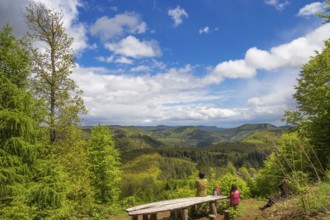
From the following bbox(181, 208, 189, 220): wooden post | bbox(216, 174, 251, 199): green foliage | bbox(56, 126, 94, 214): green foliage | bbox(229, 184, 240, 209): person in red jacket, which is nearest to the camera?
bbox(181, 208, 189, 220): wooden post

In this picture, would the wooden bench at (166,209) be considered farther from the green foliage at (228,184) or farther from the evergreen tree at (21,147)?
the green foliage at (228,184)

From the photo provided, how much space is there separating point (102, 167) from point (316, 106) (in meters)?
24.1

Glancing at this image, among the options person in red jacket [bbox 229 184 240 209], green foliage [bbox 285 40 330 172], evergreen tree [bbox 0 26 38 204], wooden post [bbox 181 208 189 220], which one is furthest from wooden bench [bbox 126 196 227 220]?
green foliage [bbox 285 40 330 172]

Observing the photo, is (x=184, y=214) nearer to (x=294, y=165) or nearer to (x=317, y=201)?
(x=294, y=165)

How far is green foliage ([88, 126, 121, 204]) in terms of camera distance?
3316 cm

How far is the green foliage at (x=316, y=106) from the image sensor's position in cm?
1989

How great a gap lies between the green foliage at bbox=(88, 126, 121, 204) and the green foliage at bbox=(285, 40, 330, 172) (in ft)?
68.8

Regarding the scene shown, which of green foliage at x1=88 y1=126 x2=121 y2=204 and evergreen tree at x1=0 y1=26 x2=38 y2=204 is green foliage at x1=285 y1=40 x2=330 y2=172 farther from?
green foliage at x1=88 y1=126 x2=121 y2=204

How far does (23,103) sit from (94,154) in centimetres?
1976

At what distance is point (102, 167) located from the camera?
33250 mm

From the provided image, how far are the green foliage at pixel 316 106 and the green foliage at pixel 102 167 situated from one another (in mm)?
20967

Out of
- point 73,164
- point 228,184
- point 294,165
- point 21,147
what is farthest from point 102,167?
point 294,165

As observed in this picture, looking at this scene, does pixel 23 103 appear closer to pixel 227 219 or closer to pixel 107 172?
pixel 227 219

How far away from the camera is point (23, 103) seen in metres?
14.7
